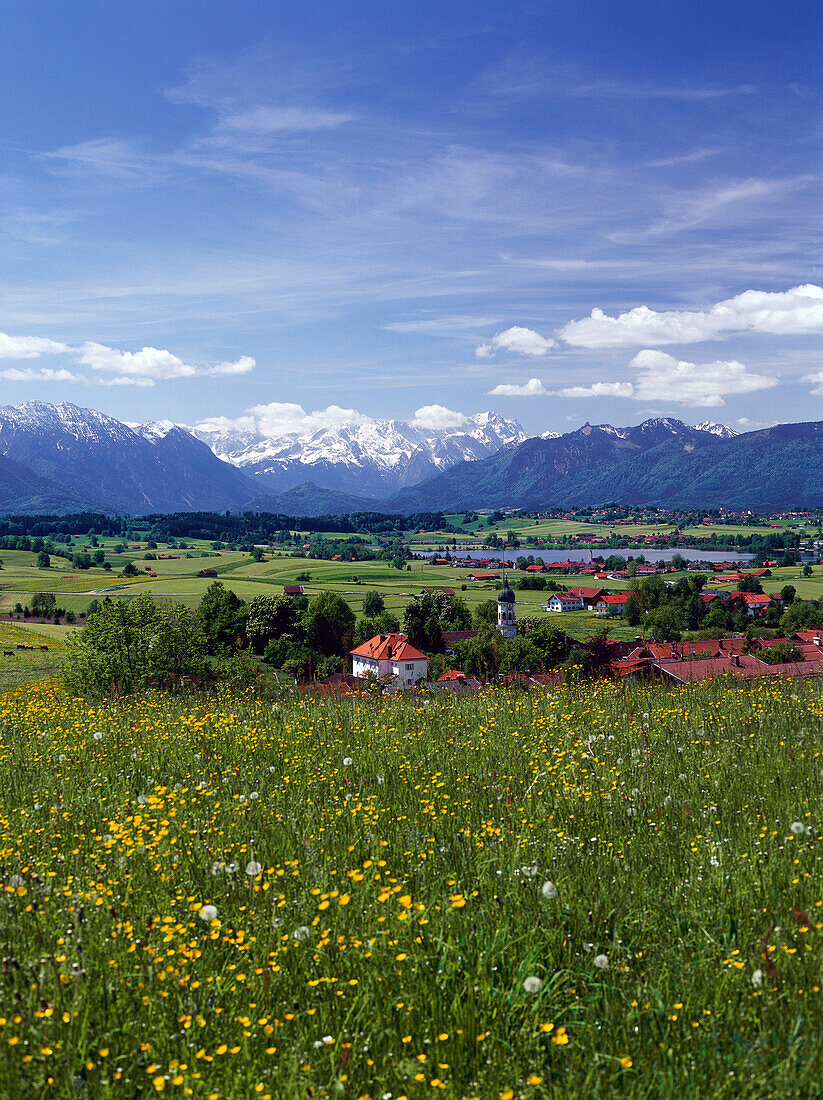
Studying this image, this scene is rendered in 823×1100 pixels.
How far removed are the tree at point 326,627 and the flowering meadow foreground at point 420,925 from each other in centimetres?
8945

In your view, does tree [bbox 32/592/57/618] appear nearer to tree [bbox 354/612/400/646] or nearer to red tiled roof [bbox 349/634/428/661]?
tree [bbox 354/612/400/646]

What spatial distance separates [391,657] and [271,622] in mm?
25224

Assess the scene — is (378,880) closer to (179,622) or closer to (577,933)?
(577,933)

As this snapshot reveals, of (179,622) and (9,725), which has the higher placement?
(9,725)

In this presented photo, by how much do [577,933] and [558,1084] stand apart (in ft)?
3.85

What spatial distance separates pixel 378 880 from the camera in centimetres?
507

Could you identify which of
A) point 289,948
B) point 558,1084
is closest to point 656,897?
point 558,1084

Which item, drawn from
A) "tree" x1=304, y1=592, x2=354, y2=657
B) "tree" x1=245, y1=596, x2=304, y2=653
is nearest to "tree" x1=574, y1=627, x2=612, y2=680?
"tree" x1=304, y1=592, x2=354, y2=657

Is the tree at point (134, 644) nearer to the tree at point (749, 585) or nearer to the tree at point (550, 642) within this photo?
the tree at point (550, 642)

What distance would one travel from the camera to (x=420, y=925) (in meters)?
4.45

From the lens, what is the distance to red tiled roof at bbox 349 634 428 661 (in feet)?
260

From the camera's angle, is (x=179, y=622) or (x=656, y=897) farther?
(x=179, y=622)

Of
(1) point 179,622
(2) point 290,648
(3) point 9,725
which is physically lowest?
(2) point 290,648

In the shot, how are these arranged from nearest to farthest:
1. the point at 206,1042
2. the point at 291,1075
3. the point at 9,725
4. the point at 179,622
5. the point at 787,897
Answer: the point at 291,1075
the point at 206,1042
the point at 787,897
the point at 9,725
the point at 179,622
